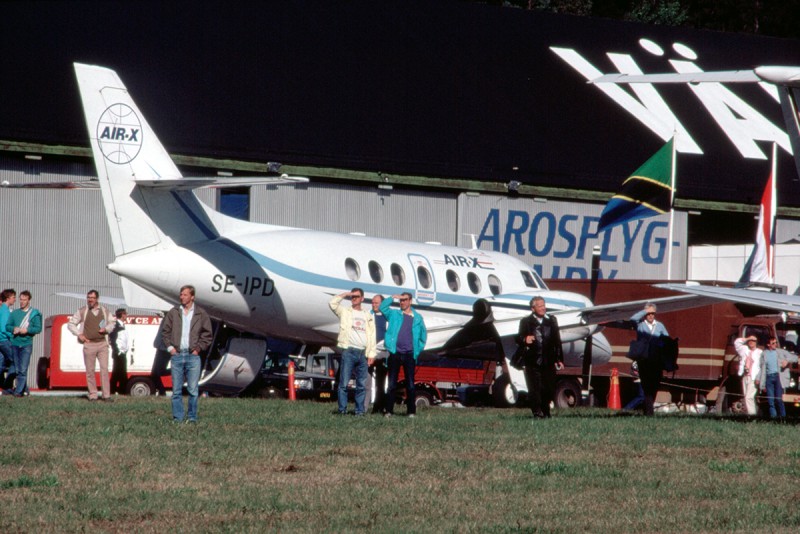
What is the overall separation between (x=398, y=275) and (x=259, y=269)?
11.9ft

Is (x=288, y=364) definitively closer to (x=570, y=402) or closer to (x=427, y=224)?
(x=570, y=402)

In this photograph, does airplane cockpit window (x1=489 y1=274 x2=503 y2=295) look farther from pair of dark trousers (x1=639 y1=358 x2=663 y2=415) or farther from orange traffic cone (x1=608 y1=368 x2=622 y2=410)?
pair of dark trousers (x1=639 y1=358 x2=663 y2=415)

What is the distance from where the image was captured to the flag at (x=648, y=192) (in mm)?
33125

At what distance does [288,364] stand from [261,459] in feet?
52.1

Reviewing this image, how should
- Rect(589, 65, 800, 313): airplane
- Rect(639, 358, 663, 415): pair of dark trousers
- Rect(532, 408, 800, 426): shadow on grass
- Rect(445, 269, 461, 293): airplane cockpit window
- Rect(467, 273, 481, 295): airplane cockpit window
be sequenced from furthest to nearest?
1. Rect(467, 273, 481, 295): airplane cockpit window
2. Rect(445, 269, 461, 293): airplane cockpit window
3. Rect(639, 358, 663, 415): pair of dark trousers
4. Rect(532, 408, 800, 426): shadow on grass
5. Rect(589, 65, 800, 313): airplane

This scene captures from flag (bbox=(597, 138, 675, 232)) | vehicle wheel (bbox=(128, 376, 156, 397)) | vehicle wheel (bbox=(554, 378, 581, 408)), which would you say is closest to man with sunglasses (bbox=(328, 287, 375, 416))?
vehicle wheel (bbox=(554, 378, 581, 408))

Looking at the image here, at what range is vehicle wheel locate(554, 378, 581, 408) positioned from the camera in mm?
29766

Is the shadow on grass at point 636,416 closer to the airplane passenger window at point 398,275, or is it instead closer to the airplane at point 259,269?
the airplane at point 259,269

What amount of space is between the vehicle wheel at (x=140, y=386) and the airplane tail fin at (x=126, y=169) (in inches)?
400

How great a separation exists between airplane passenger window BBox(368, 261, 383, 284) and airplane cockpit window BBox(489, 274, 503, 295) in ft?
12.6

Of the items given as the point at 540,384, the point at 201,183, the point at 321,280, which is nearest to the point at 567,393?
the point at 321,280

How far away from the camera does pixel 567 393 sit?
98.0 ft

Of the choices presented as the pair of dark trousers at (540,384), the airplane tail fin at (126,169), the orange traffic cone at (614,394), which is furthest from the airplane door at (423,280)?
the pair of dark trousers at (540,384)

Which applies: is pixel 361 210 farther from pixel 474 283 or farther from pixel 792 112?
pixel 792 112
